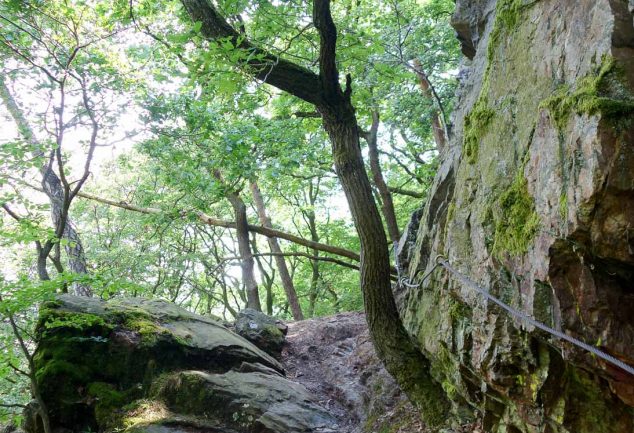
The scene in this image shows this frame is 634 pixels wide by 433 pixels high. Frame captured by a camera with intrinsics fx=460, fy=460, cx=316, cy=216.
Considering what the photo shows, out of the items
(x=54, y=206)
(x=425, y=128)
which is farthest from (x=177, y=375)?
(x=425, y=128)

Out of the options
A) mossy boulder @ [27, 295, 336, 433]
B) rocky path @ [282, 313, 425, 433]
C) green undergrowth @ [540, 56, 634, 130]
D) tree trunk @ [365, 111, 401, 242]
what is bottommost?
rocky path @ [282, 313, 425, 433]

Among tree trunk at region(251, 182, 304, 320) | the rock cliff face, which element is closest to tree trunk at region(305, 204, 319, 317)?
tree trunk at region(251, 182, 304, 320)

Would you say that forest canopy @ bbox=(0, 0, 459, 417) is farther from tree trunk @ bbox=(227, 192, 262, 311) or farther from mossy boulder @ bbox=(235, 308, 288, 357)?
mossy boulder @ bbox=(235, 308, 288, 357)

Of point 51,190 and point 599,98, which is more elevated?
point 51,190

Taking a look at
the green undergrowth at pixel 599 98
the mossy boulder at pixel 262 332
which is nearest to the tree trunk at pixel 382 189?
the mossy boulder at pixel 262 332

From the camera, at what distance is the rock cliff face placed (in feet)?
8.98

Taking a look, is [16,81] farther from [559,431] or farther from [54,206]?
[559,431]

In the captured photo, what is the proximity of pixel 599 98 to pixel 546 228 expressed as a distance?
907mm

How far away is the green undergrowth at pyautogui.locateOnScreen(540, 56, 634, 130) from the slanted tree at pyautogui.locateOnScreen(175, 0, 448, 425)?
323 centimetres

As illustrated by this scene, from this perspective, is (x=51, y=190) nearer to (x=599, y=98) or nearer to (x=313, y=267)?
(x=599, y=98)

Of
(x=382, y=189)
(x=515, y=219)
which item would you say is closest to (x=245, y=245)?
(x=382, y=189)

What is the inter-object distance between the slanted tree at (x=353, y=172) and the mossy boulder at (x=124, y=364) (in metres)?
1.78

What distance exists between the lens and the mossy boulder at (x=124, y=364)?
21.4 feet

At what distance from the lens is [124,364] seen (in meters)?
7.18
